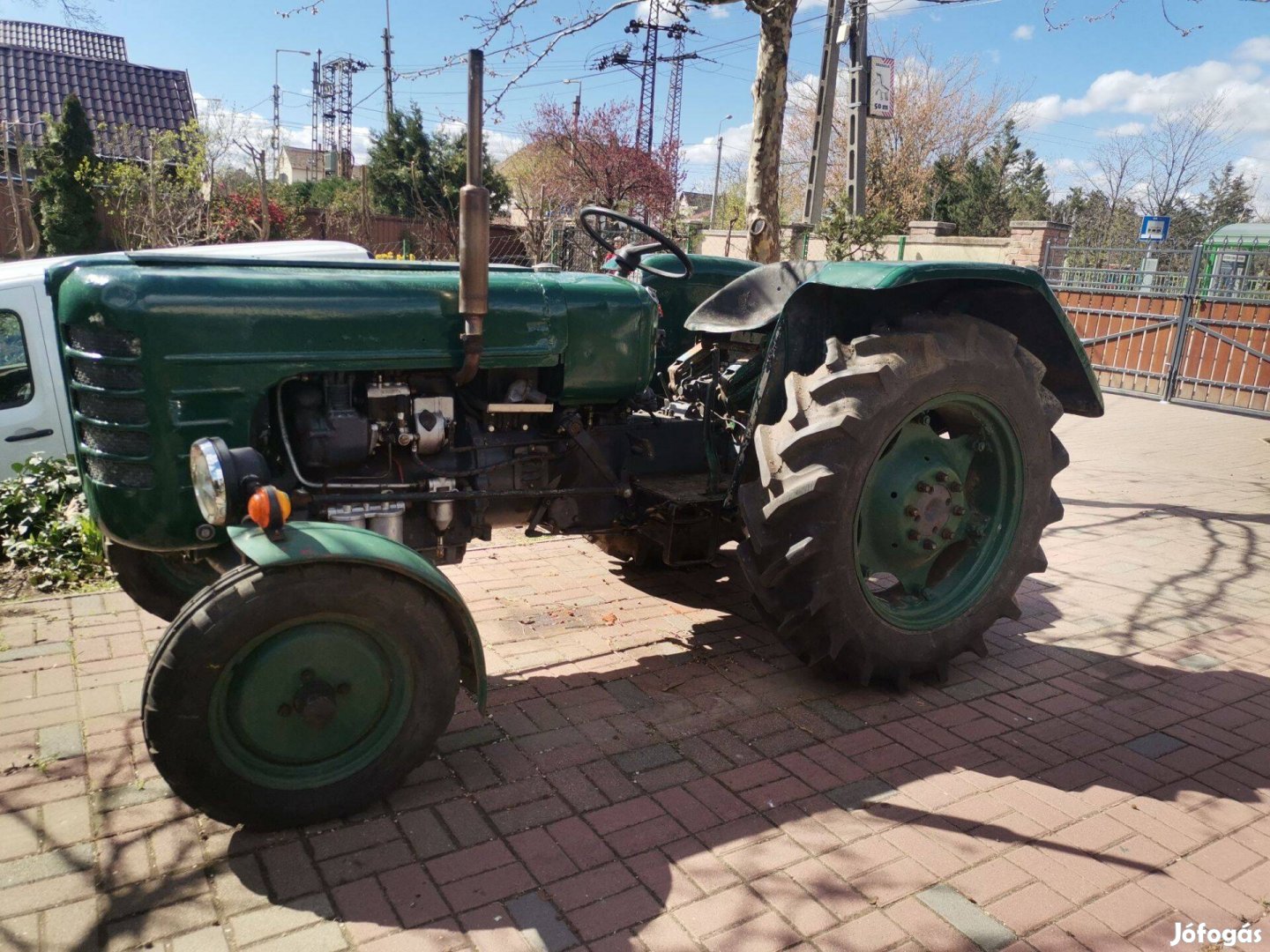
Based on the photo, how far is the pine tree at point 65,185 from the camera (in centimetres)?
1500

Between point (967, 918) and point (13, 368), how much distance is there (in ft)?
19.2

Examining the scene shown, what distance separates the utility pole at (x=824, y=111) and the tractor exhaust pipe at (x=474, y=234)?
5.88 metres

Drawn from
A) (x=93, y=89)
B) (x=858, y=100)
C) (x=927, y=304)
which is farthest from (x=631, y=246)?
(x=93, y=89)

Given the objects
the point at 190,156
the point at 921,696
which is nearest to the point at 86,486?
the point at 921,696

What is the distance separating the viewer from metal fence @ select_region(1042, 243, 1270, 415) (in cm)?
1116

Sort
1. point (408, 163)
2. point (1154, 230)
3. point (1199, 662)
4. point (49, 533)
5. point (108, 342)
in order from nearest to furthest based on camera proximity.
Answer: point (108, 342) → point (1199, 662) → point (49, 533) → point (1154, 230) → point (408, 163)

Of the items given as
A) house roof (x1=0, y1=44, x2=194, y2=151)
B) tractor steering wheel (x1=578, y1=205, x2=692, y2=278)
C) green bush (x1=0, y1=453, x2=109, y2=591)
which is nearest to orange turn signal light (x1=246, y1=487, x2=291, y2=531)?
tractor steering wheel (x1=578, y1=205, x2=692, y2=278)

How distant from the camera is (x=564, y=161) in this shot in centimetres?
2481

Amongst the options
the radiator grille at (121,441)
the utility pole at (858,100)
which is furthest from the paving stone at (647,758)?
the utility pole at (858,100)

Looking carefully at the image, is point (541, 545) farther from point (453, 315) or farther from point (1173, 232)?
point (1173, 232)

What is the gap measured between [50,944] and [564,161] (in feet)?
81.0

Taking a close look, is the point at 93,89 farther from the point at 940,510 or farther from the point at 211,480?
the point at 940,510

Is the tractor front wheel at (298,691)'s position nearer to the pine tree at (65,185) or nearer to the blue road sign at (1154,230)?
the pine tree at (65,185)

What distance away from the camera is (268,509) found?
232 centimetres
